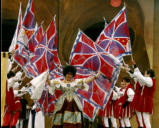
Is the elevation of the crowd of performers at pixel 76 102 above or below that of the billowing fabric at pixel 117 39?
below

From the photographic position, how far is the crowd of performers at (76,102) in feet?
20.9

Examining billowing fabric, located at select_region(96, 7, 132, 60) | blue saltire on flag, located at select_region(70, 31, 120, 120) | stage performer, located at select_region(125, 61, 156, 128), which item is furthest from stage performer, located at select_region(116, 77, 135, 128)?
blue saltire on flag, located at select_region(70, 31, 120, 120)

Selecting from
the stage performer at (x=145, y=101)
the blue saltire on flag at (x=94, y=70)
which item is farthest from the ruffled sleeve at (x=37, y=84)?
the stage performer at (x=145, y=101)

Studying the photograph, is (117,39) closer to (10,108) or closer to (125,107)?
(125,107)

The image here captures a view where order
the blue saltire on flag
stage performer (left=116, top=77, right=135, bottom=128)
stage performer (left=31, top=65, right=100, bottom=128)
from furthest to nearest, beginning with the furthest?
1. stage performer (left=116, top=77, right=135, bottom=128)
2. the blue saltire on flag
3. stage performer (left=31, top=65, right=100, bottom=128)

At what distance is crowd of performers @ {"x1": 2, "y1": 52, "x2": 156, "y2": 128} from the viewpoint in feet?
20.9

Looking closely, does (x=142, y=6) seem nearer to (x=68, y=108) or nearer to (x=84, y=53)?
(x=84, y=53)

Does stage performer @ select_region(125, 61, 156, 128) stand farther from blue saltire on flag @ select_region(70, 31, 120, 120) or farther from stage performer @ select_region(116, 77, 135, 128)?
blue saltire on flag @ select_region(70, 31, 120, 120)

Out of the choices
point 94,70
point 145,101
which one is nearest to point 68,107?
point 94,70

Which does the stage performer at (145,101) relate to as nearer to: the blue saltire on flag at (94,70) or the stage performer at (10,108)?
the blue saltire on flag at (94,70)

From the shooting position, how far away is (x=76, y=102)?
6.39 meters

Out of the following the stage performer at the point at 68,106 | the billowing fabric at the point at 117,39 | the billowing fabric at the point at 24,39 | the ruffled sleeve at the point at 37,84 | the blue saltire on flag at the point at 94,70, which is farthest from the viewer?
the billowing fabric at the point at 24,39

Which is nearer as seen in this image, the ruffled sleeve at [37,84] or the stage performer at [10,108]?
the ruffled sleeve at [37,84]

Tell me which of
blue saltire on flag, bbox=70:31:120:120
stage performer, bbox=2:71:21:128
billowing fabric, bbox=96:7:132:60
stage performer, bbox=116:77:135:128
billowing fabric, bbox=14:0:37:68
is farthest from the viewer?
stage performer, bbox=116:77:135:128
